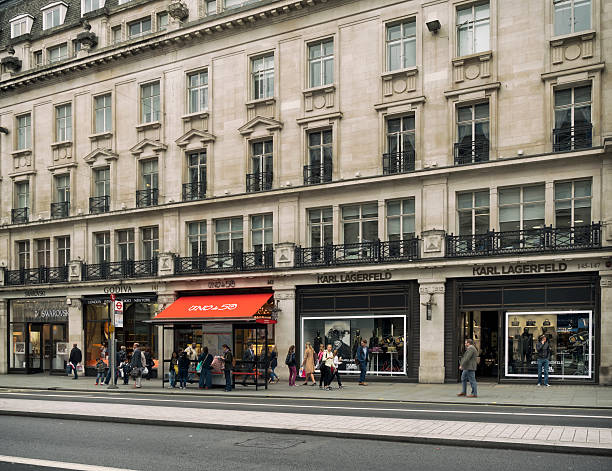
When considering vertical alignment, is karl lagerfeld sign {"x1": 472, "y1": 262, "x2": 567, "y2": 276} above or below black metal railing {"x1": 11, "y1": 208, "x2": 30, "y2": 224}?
below

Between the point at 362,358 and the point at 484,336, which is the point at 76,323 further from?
the point at 484,336

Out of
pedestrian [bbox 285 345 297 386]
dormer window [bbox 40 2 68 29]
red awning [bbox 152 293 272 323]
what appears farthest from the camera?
dormer window [bbox 40 2 68 29]

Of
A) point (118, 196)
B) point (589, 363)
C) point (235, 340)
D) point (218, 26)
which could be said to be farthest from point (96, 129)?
point (589, 363)

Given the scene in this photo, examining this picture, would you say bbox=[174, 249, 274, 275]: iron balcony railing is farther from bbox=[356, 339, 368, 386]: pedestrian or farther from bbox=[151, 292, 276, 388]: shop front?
bbox=[356, 339, 368, 386]: pedestrian

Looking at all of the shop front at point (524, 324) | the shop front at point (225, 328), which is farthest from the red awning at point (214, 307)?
the shop front at point (524, 324)

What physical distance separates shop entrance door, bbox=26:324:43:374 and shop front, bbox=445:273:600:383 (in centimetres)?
2420

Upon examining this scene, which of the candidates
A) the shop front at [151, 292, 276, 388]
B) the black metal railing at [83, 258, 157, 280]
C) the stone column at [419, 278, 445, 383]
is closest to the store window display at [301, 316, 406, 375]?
the stone column at [419, 278, 445, 383]

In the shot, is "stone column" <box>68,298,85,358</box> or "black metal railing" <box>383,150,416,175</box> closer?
"black metal railing" <box>383,150,416,175</box>

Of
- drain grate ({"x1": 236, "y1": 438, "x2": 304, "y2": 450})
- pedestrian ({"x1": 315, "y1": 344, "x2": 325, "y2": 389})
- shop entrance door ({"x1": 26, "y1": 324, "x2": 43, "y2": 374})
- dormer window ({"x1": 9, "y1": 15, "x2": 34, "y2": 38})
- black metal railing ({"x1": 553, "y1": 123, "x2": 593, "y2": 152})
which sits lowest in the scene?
shop entrance door ({"x1": 26, "y1": 324, "x2": 43, "y2": 374})

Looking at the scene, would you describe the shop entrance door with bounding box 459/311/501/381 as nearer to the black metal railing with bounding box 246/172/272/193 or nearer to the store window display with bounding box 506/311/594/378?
the store window display with bounding box 506/311/594/378

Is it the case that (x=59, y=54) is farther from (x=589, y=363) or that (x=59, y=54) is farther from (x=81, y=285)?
(x=589, y=363)

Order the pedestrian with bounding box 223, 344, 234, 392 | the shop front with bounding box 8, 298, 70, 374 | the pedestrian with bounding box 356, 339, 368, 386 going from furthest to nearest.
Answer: the shop front with bounding box 8, 298, 70, 374, the pedestrian with bounding box 356, 339, 368, 386, the pedestrian with bounding box 223, 344, 234, 392

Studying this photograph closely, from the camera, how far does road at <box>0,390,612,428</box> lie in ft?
49.1

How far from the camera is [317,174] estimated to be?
98.9 feet
